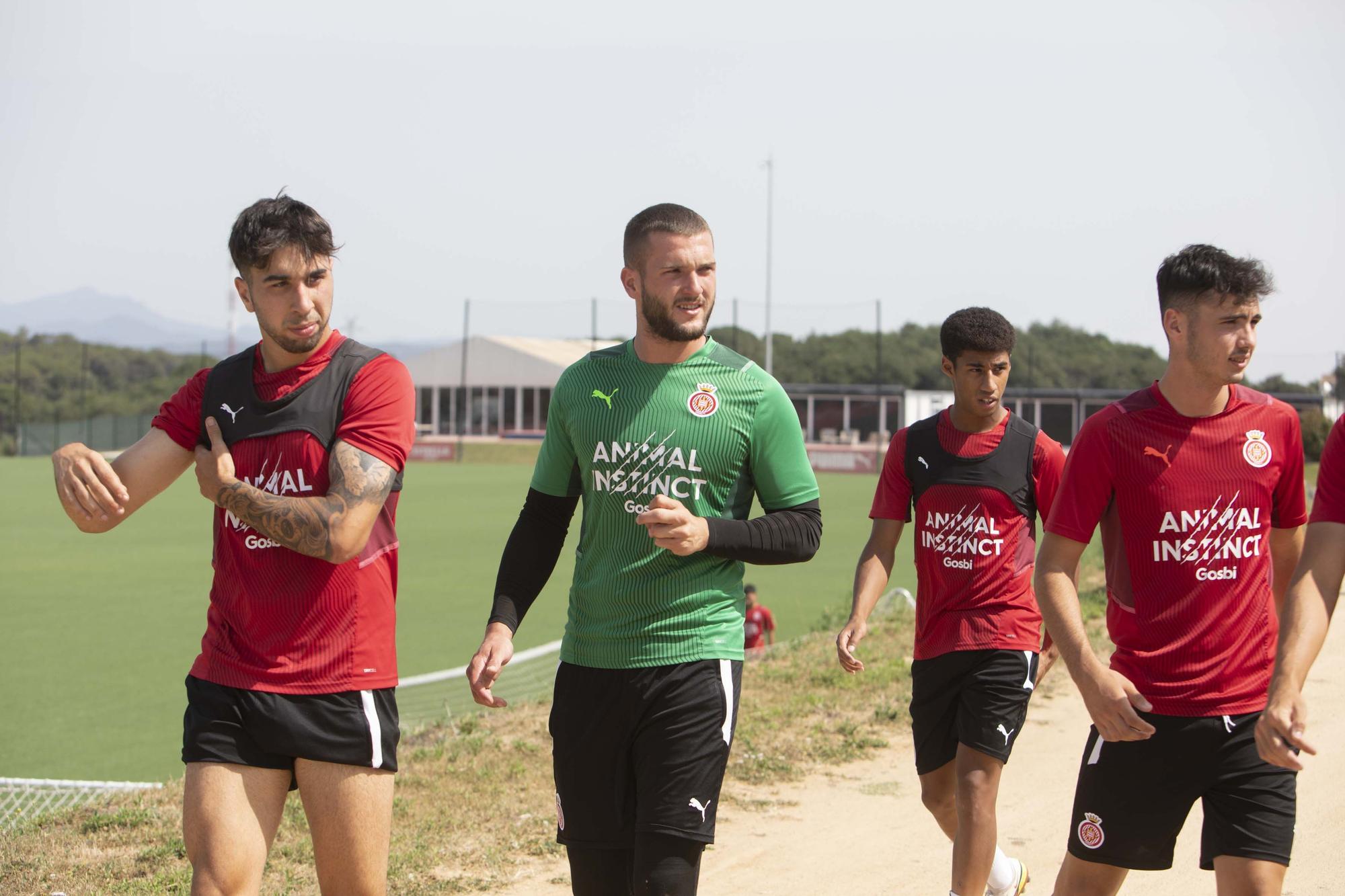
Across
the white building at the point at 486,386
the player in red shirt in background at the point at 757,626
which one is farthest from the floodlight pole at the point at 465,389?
the player in red shirt in background at the point at 757,626

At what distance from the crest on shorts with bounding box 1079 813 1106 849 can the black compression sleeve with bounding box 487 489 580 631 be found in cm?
171

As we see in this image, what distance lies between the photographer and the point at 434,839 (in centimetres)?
613

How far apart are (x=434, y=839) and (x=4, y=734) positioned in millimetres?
5978

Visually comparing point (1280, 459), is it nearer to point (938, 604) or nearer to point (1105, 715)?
point (1105, 715)

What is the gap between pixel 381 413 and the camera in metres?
3.83

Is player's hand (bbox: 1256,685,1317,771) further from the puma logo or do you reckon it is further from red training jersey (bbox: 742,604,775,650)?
red training jersey (bbox: 742,604,775,650)

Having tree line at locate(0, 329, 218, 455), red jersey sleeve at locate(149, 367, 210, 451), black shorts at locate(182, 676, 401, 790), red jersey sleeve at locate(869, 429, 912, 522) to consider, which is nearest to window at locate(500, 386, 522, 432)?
tree line at locate(0, 329, 218, 455)

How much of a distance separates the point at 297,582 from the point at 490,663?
575 mm

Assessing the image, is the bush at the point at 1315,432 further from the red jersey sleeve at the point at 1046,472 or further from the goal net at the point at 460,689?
the red jersey sleeve at the point at 1046,472

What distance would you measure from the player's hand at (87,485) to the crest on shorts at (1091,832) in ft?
9.22

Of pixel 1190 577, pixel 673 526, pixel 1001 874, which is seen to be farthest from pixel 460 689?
pixel 1190 577

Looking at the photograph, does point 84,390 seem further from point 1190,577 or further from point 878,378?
point 1190,577

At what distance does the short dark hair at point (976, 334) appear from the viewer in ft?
17.8

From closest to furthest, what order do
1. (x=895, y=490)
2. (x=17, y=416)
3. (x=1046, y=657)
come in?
(x=895, y=490) → (x=1046, y=657) → (x=17, y=416)
